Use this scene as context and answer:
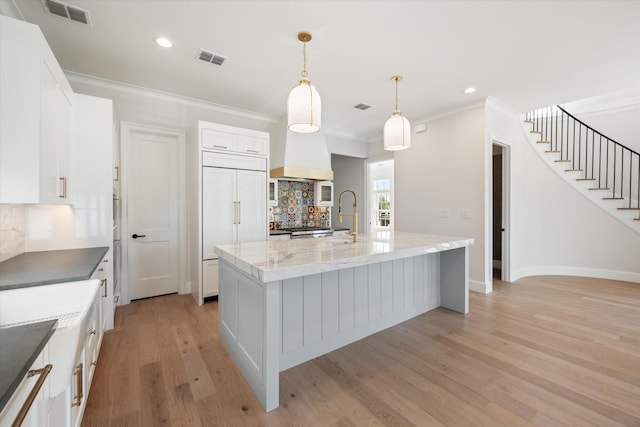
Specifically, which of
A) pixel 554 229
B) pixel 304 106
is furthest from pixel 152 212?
pixel 554 229

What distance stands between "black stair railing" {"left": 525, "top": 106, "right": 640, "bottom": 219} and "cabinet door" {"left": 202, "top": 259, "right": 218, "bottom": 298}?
18.5ft

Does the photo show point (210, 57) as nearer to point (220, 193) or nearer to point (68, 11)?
point (68, 11)

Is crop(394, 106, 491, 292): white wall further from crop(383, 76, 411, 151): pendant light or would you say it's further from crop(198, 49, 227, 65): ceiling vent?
crop(198, 49, 227, 65): ceiling vent

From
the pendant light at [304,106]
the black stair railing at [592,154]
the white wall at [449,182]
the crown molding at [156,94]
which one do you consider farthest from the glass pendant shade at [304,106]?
the black stair railing at [592,154]

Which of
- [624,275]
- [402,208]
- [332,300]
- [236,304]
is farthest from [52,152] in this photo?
[624,275]

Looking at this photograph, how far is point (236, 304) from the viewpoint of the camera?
81.2 inches

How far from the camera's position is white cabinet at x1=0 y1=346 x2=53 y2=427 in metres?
0.67

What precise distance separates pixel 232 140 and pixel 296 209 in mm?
1997

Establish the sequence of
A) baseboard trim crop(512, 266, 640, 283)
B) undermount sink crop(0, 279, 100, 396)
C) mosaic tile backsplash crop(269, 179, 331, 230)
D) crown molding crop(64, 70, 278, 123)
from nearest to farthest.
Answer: undermount sink crop(0, 279, 100, 396)
crown molding crop(64, 70, 278, 123)
baseboard trim crop(512, 266, 640, 283)
mosaic tile backsplash crop(269, 179, 331, 230)

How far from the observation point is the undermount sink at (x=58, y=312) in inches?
40.1

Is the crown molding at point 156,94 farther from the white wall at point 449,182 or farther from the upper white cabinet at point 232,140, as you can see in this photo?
the white wall at point 449,182

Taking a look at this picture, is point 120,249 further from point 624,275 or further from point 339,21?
point 624,275

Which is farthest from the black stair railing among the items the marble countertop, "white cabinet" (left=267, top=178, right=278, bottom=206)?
"white cabinet" (left=267, top=178, right=278, bottom=206)

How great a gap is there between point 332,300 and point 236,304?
2.50ft
